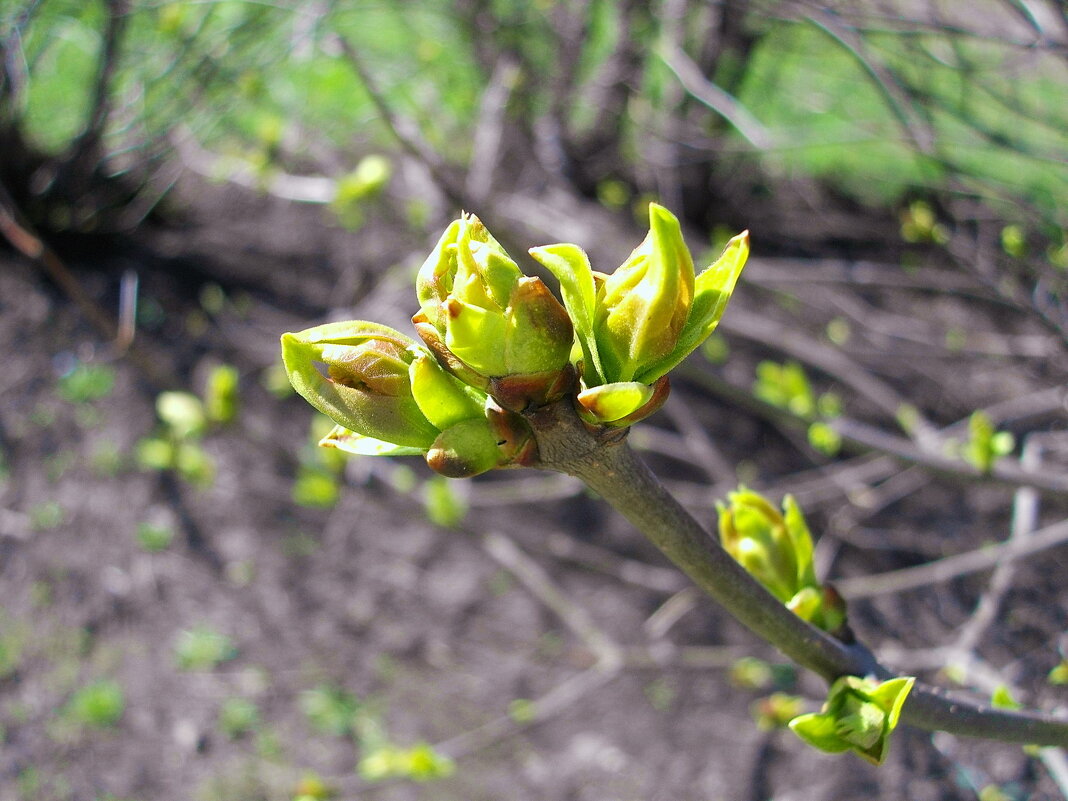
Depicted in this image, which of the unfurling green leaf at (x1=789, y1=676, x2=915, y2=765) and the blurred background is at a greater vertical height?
the unfurling green leaf at (x1=789, y1=676, x2=915, y2=765)

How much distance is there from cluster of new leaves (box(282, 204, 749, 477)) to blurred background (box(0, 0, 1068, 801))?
2.88 ft

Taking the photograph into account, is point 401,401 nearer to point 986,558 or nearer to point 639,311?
point 639,311

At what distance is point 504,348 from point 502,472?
2804 mm

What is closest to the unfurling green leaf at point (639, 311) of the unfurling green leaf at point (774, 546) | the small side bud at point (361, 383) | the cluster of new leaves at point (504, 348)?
the cluster of new leaves at point (504, 348)

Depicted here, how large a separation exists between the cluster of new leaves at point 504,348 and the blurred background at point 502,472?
0.88m

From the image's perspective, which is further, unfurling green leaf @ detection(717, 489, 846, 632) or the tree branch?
unfurling green leaf @ detection(717, 489, 846, 632)

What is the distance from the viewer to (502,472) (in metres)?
3.23

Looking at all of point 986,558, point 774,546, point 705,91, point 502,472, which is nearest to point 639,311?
point 774,546

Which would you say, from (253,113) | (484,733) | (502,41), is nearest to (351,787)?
→ (484,733)

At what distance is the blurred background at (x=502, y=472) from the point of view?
6.45 feet

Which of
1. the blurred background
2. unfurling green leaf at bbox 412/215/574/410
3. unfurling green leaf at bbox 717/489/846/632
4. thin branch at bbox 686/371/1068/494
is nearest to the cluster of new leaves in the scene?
unfurling green leaf at bbox 412/215/574/410

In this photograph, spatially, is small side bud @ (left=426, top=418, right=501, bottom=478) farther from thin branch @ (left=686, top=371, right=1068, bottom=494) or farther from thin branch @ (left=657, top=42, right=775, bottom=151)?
thin branch @ (left=657, top=42, right=775, bottom=151)

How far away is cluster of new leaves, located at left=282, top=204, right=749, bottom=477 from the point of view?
1.47 ft

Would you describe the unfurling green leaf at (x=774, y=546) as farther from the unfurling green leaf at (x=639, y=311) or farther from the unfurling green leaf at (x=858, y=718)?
the unfurling green leaf at (x=639, y=311)
